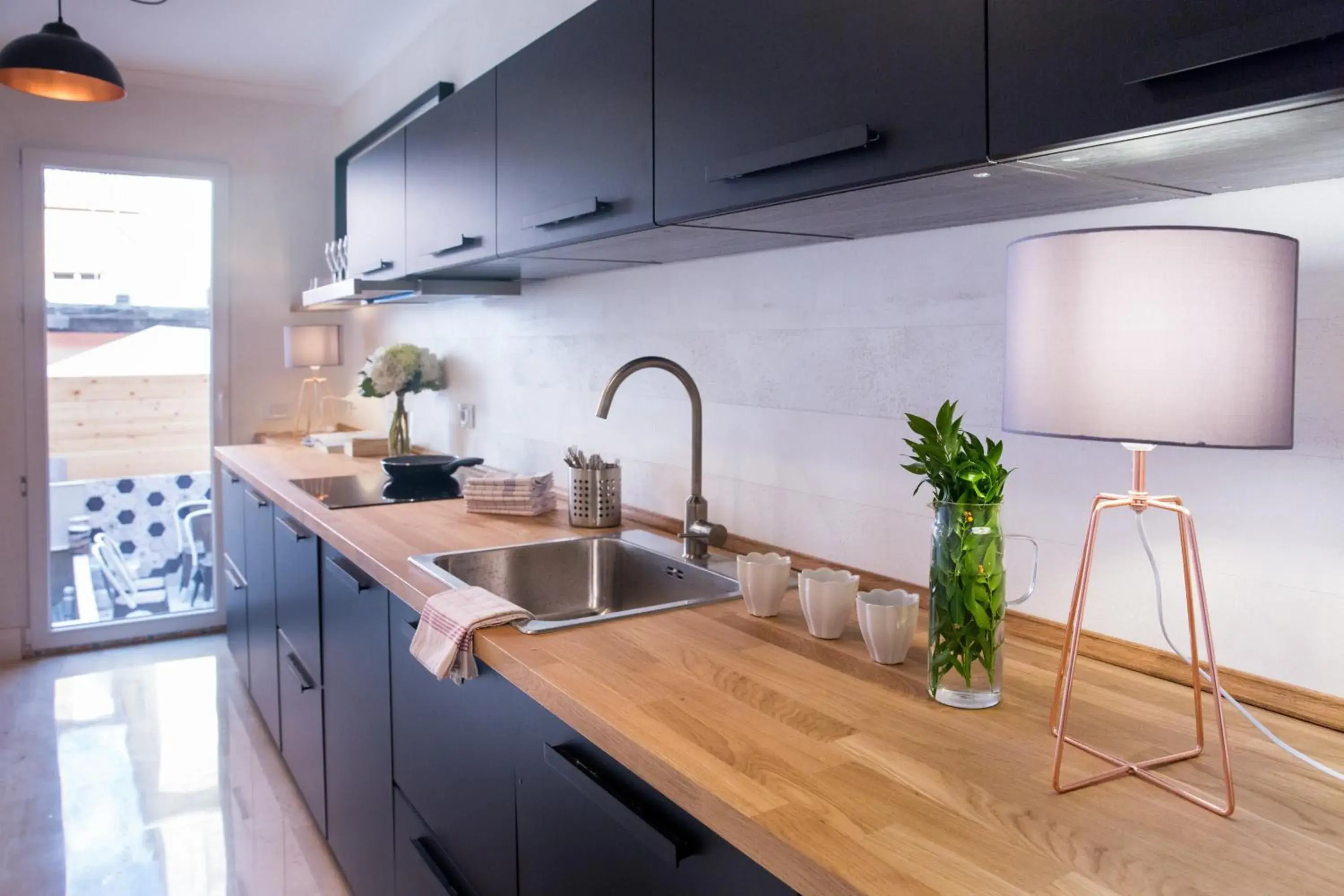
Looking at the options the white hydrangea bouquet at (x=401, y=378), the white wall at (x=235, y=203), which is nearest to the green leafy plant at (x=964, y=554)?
the white hydrangea bouquet at (x=401, y=378)

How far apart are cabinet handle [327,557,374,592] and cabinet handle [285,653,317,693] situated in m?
0.46

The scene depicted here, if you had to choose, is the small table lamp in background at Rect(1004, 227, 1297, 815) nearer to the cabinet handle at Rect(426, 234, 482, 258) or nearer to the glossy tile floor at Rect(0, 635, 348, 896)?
the cabinet handle at Rect(426, 234, 482, 258)

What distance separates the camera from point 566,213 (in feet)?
6.22

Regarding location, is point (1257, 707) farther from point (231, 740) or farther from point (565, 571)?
point (231, 740)

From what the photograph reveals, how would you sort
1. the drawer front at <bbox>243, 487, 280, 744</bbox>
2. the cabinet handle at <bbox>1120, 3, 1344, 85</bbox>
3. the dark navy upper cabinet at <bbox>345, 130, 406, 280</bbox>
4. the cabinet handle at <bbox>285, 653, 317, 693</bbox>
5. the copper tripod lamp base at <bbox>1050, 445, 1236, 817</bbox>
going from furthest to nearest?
the drawer front at <bbox>243, 487, 280, 744</bbox> → the dark navy upper cabinet at <bbox>345, 130, 406, 280</bbox> → the cabinet handle at <bbox>285, 653, 317, 693</bbox> → the copper tripod lamp base at <bbox>1050, 445, 1236, 817</bbox> → the cabinet handle at <bbox>1120, 3, 1344, 85</bbox>

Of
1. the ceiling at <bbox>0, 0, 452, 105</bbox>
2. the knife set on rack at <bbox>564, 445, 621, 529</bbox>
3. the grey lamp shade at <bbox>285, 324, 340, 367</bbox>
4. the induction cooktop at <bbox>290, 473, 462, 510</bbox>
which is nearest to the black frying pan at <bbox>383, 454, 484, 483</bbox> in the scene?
the induction cooktop at <bbox>290, 473, 462, 510</bbox>

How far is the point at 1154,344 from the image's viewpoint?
87 cm

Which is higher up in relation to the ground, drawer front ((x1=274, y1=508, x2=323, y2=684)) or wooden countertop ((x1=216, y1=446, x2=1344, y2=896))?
wooden countertop ((x1=216, y1=446, x2=1344, y2=896))

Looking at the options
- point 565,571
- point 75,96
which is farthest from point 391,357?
point 565,571

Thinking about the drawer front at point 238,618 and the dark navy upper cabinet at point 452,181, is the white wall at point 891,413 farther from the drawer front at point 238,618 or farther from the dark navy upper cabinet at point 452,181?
the drawer front at point 238,618

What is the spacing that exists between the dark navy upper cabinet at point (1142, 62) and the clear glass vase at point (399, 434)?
2952 mm

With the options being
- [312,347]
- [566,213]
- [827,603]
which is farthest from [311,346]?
[827,603]

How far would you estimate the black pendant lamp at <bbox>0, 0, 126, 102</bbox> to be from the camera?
99.8 inches

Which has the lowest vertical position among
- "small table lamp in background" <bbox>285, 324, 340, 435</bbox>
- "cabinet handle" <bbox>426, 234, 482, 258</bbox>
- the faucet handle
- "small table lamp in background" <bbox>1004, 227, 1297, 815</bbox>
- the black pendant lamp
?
the faucet handle
